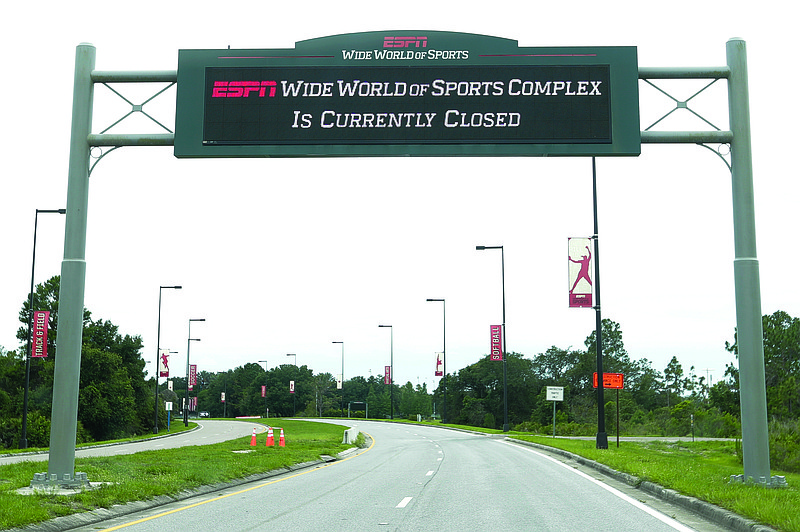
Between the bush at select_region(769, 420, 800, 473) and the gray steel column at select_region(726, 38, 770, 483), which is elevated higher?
the gray steel column at select_region(726, 38, 770, 483)

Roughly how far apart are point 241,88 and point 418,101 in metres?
3.31

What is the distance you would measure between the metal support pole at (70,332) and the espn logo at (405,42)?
608 cm

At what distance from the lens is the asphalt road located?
10.6m

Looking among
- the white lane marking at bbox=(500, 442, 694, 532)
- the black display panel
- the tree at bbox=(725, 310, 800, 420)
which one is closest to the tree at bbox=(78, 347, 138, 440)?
the tree at bbox=(725, 310, 800, 420)

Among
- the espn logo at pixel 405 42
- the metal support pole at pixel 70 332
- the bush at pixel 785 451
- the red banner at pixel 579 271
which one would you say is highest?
the espn logo at pixel 405 42

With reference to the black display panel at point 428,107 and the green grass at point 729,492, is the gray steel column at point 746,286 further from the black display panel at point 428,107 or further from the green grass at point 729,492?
the black display panel at point 428,107

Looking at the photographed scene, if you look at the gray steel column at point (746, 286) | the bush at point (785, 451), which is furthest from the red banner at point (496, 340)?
the gray steel column at point (746, 286)

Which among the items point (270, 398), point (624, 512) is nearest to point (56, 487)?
point (624, 512)

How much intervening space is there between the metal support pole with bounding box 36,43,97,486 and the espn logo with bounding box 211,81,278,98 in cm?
283

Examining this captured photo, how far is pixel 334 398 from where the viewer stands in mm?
169625

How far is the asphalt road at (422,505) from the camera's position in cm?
1062

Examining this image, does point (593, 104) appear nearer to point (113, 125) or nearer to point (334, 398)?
point (113, 125)

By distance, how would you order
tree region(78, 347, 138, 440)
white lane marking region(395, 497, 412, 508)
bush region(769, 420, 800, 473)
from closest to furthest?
white lane marking region(395, 497, 412, 508) < bush region(769, 420, 800, 473) < tree region(78, 347, 138, 440)

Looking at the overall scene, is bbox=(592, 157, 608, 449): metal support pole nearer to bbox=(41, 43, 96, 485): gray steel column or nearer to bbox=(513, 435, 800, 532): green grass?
bbox=(513, 435, 800, 532): green grass
